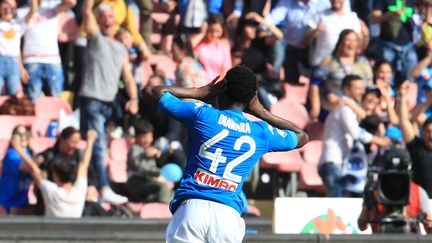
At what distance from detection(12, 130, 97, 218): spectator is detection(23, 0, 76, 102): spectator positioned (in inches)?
71.1

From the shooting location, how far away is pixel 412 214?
39.9 feet

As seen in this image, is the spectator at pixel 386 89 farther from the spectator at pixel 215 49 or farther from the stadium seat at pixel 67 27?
the stadium seat at pixel 67 27

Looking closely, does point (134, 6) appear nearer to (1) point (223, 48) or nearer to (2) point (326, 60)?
(1) point (223, 48)

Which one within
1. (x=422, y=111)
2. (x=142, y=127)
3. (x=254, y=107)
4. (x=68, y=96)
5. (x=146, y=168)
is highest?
A: (x=254, y=107)

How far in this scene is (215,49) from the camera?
53.1 feet

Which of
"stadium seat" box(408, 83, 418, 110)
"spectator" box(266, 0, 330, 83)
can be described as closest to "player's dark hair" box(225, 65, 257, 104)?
"spectator" box(266, 0, 330, 83)

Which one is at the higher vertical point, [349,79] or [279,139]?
[279,139]

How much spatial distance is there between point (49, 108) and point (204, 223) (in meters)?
7.31

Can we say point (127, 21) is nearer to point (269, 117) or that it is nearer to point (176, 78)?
point (176, 78)

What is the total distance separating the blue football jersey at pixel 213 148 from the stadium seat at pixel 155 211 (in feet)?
18.3

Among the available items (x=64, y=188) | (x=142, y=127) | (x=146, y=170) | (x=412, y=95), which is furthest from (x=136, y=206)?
(x=412, y=95)

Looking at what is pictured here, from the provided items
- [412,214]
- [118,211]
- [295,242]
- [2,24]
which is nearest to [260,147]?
[295,242]

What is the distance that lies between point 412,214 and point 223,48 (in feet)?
15.4

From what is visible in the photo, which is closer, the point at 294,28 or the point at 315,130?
the point at 315,130
